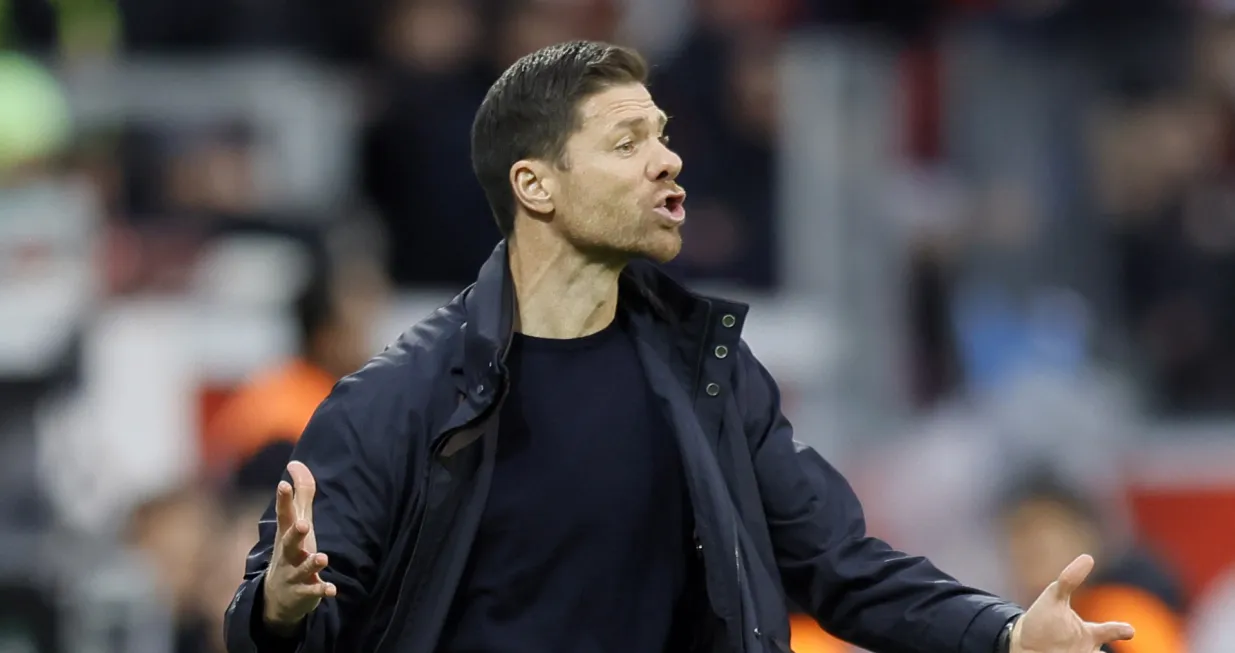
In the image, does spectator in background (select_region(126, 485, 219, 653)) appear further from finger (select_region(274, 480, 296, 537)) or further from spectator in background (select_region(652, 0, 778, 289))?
finger (select_region(274, 480, 296, 537))

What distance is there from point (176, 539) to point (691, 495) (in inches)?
131

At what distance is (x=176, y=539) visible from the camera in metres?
6.88

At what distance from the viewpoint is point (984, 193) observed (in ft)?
28.1

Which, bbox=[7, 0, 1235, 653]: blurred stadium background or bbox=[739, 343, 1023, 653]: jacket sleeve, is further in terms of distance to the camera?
bbox=[7, 0, 1235, 653]: blurred stadium background

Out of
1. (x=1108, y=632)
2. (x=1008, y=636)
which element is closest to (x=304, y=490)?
(x=1008, y=636)

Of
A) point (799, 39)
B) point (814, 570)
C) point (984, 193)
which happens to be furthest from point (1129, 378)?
point (814, 570)

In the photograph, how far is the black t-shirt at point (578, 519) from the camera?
12.7 ft

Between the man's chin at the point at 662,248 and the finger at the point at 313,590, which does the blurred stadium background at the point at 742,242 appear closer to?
the man's chin at the point at 662,248

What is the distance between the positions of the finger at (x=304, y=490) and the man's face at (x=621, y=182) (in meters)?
0.69

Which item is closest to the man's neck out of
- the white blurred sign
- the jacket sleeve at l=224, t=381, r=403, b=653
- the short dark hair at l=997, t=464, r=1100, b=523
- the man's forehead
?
the man's forehead

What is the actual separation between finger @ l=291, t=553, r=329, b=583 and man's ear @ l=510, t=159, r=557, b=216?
0.79 meters

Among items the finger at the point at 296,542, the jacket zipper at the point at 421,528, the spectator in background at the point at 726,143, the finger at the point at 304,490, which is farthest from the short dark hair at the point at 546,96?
the spectator in background at the point at 726,143

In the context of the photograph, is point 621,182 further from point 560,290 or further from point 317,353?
point 317,353

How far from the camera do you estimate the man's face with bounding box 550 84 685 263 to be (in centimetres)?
393
